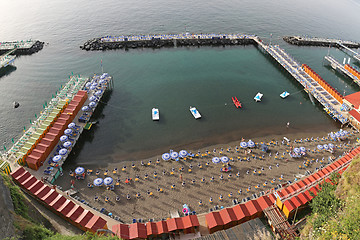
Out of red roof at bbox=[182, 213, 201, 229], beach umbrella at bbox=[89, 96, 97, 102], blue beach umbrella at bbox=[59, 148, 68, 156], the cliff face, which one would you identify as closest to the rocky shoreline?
beach umbrella at bbox=[89, 96, 97, 102]

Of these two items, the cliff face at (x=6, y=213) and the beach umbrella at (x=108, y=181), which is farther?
the beach umbrella at (x=108, y=181)

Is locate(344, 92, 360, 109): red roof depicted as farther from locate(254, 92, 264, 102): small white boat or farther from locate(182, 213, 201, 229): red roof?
locate(182, 213, 201, 229): red roof

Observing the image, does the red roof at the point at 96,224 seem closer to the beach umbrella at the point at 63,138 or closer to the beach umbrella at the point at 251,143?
the beach umbrella at the point at 63,138

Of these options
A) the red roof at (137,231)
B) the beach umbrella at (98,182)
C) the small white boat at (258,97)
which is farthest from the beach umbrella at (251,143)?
the beach umbrella at (98,182)

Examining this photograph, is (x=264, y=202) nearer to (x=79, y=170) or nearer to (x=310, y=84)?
(x=79, y=170)

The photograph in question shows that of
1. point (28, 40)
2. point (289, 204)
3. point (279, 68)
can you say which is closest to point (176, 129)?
point (289, 204)

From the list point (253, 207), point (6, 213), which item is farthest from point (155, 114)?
point (6, 213)
